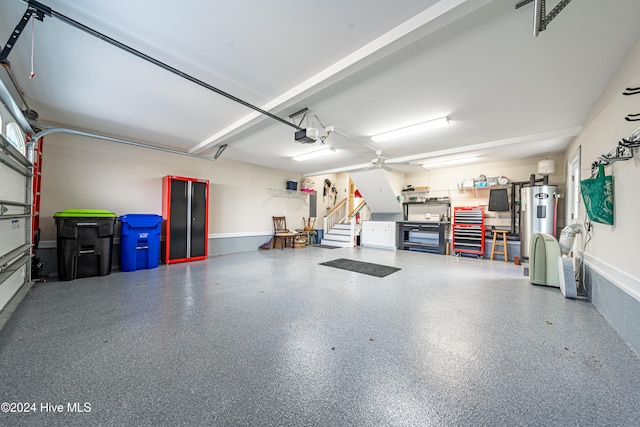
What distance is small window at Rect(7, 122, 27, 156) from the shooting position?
299cm

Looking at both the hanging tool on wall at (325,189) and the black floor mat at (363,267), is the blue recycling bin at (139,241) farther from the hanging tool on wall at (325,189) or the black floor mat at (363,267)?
the hanging tool on wall at (325,189)

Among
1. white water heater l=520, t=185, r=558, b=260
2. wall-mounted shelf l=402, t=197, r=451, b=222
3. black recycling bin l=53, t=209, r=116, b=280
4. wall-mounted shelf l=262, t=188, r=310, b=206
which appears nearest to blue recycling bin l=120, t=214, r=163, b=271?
black recycling bin l=53, t=209, r=116, b=280

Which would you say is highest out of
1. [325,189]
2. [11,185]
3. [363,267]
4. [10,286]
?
[325,189]

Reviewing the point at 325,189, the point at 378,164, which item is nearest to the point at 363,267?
the point at 378,164

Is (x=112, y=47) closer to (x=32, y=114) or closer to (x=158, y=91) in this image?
(x=158, y=91)

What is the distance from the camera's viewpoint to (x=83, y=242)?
3.83m

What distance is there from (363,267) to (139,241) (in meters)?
4.57

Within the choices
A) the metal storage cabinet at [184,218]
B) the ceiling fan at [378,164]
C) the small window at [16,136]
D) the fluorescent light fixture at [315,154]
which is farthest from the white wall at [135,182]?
the ceiling fan at [378,164]

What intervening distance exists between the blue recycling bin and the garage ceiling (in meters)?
1.79

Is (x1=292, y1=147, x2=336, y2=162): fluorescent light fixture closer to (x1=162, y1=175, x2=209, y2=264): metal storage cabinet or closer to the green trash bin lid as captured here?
(x1=162, y1=175, x2=209, y2=264): metal storage cabinet

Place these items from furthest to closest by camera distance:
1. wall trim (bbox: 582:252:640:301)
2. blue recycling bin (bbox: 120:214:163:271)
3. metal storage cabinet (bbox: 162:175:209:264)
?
metal storage cabinet (bbox: 162:175:209:264)
blue recycling bin (bbox: 120:214:163:271)
wall trim (bbox: 582:252:640:301)

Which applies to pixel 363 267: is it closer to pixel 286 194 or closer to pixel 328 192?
pixel 286 194

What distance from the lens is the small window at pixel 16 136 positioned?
2987mm

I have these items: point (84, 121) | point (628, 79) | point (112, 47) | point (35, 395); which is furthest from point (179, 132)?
point (628, 79)
